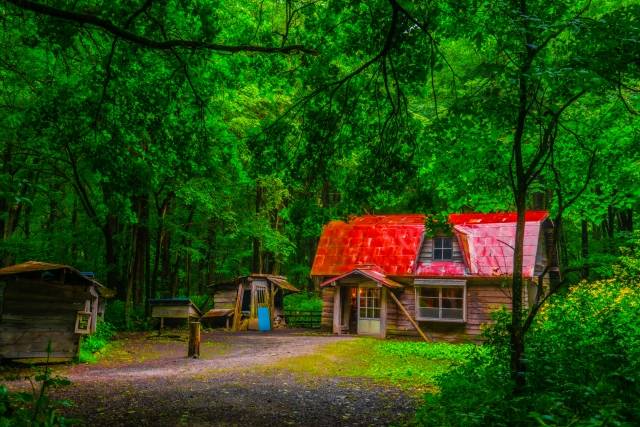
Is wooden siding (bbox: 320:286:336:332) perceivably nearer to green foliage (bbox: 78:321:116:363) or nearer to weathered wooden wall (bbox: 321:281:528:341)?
weathered wooden wall (bbox: 321:281:528:341)

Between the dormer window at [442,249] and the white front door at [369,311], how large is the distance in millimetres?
3547

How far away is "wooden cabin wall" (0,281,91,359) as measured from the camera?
39.7 ft

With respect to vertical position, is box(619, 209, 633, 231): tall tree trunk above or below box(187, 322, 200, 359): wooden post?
above

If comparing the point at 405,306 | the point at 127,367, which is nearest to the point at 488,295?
the point at 405,306

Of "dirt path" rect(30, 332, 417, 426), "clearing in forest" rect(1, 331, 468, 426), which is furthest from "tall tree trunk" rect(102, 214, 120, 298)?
"dirt path" rect(30, 332, 417, 426)

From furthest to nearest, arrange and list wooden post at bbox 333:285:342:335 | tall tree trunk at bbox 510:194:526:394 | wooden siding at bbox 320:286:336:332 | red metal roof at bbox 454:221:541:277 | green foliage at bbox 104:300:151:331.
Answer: wooden siding at bbox 320:286:336:332 → wooden post at bbox 333:285:342:335 → green foliage at bbox 104:300:151:331 → red metal roof at bbox 454:221:541:277 → tall tree trunk at bbox 510:194:526:394

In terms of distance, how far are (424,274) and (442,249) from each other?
172 cm

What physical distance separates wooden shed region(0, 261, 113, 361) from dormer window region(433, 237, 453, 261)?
1609 cm

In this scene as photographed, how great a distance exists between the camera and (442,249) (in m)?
23.8

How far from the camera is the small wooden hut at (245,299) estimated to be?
2673cm

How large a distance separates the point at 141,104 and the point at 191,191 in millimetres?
13725

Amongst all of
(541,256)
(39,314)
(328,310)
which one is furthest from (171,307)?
(541,256)

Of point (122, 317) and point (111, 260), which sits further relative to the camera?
point (111, 260)

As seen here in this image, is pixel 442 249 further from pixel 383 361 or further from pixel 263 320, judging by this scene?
pixel 263 320
